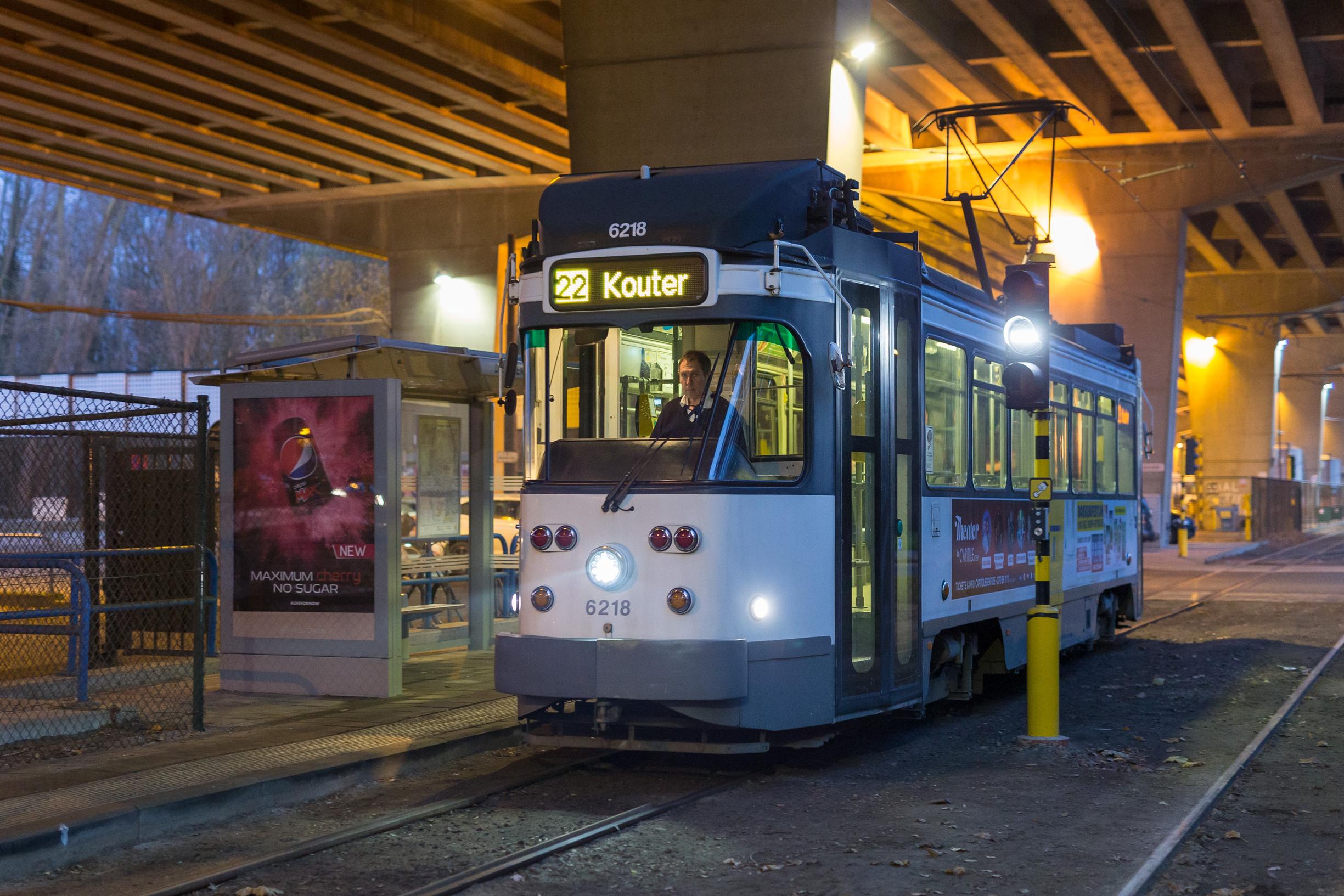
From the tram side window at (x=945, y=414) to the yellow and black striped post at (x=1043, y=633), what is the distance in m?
0.62

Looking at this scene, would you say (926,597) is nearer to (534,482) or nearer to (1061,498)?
(534,482)

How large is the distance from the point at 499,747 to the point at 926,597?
3.01 m

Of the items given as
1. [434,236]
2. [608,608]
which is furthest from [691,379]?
[434,236]

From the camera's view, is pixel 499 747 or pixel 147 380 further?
pixel 147 380

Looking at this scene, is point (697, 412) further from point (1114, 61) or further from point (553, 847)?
point (1114, 61)

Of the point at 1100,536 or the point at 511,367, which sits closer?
the point at 511,367

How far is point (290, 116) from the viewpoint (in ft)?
103

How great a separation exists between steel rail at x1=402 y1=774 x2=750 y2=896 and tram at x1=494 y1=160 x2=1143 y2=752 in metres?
0.37

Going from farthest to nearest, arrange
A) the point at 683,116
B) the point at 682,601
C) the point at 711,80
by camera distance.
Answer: the point at 683,116, the point at 711,80, the point at 682,601

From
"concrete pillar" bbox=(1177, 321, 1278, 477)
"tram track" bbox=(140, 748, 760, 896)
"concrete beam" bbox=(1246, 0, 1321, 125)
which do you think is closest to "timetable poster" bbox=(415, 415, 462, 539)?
"tram track" bbox=(140, 748, 760, 896)

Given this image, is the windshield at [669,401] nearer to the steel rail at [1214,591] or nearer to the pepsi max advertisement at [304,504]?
the pepsi max advertisement at [304,504]

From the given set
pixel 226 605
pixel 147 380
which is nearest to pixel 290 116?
pixel 147 380

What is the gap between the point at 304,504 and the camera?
40.0 ft

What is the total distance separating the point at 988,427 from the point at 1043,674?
2341mm
